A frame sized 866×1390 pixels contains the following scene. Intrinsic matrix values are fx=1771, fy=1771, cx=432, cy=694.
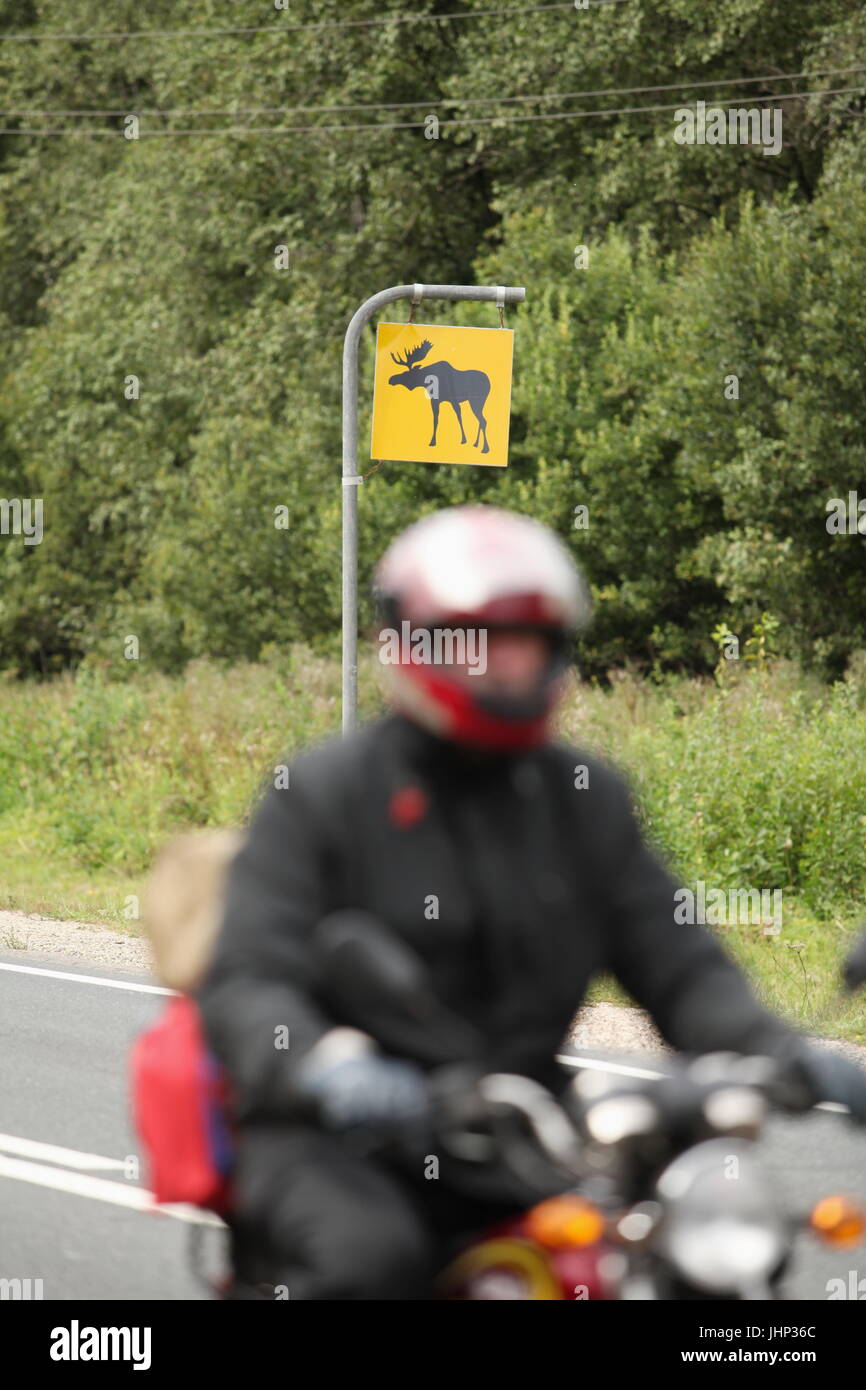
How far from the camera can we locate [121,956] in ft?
37.4

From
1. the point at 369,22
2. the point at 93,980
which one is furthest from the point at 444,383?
the point at 369,22

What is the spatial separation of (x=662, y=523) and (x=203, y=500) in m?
10.2

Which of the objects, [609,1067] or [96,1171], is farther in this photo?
[609,1067]

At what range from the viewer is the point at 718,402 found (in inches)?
892

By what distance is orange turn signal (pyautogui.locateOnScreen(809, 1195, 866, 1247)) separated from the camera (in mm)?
2455

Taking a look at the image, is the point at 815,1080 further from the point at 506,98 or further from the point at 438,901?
the point at 506,98

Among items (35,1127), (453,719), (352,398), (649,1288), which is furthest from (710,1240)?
(352,398)

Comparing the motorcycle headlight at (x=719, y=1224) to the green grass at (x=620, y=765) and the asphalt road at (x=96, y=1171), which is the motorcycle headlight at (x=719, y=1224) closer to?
the asphalt road at (x=96, y=1171)

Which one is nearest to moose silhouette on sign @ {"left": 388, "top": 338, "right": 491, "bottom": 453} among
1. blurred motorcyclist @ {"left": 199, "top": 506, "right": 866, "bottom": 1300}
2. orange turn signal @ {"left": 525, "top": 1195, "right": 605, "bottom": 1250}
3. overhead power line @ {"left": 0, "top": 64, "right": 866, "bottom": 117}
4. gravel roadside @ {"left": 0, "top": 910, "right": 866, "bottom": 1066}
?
gravel roadside @ {"left": 0, "top": 910, "right": 866, "bottom": 1066}

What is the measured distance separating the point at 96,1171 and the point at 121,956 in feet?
17.2

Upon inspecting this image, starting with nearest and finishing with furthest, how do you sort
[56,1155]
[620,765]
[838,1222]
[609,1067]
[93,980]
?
[838,1222] → [56,1155] → [609,1067] → [93,980] → [620,765]

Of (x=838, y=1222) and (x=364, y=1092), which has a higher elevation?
(x=364, y=1092)

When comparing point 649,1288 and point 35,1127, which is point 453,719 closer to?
point 649,1288
